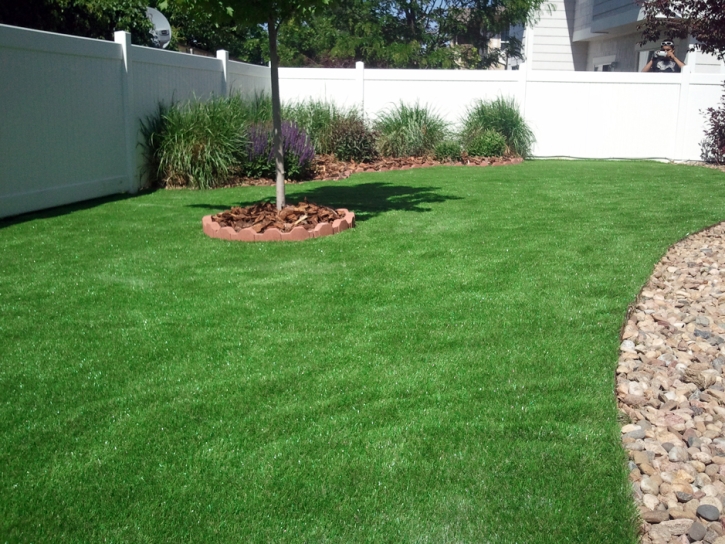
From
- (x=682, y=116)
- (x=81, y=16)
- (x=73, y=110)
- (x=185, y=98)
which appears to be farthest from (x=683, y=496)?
(x=81, y=16)

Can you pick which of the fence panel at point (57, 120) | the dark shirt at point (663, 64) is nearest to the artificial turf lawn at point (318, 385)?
the fence panel at point (57, 120)

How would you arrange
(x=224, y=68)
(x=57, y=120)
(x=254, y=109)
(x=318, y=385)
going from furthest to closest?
(x=224, y=68), (x=254, y=109), (x=57, y=120), (x=318, y=385)

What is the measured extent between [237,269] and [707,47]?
5695 mm

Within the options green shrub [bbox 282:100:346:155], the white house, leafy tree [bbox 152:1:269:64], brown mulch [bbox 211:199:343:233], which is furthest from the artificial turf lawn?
the white house

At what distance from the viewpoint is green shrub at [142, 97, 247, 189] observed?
10969mm

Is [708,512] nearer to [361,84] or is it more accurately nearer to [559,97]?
[361,84]

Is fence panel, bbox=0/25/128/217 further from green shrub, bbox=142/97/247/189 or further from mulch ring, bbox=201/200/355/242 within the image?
mulch ring, bbox=201/200/355/242

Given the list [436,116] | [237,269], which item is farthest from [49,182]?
[436,116]

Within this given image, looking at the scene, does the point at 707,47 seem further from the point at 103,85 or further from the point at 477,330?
the point at 103,85

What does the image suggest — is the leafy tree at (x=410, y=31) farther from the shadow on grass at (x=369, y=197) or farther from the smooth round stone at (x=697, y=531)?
the smooth round stone at (x=697, y=531)

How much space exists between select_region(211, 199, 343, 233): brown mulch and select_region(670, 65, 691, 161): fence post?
1108 centimetres

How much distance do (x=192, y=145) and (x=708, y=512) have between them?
31.4ft

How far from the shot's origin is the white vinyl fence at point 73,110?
8.25 metres

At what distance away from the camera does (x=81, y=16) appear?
16.1m
